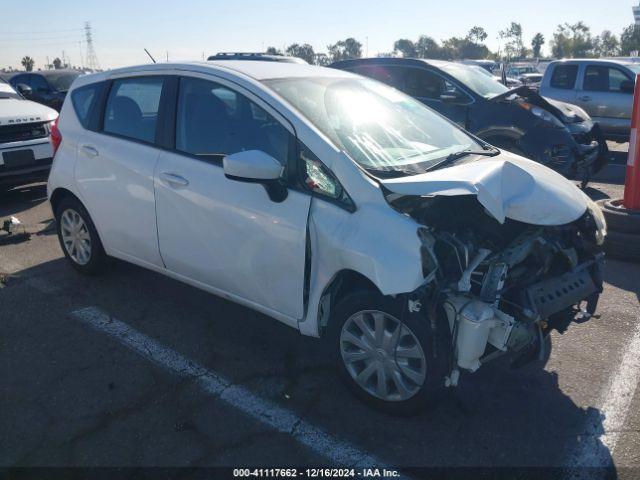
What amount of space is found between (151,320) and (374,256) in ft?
7.05

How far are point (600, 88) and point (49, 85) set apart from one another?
12424 mm

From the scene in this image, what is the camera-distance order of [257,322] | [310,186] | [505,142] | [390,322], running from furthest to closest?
[505,142]
[257,322]
[310,186]
[390,322]

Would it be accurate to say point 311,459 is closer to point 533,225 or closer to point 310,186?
point 310,186

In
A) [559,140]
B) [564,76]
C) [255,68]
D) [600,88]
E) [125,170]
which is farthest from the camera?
[564,76]

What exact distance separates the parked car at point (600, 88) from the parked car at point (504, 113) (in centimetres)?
310

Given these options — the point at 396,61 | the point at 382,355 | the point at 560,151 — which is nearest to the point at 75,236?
the point at 382,355

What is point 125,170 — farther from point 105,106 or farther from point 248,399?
point 248,399

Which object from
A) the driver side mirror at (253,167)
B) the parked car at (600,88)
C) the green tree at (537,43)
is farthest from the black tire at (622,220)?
the green tree at (537,43)

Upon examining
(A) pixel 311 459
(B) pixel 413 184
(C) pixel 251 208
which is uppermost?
(B) pixel 413 184

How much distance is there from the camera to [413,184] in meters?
2.88

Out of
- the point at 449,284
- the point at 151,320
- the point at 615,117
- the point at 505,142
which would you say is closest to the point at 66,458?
the point at 151,320

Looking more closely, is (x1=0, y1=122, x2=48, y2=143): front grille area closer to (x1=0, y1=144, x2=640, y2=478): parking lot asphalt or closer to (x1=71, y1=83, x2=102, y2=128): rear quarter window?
(x1=71, y1=83, x2=102, y2=128): rear quarter window

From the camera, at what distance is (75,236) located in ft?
15.9

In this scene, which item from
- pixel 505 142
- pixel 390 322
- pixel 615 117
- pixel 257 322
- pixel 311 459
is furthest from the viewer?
pixel 615 117
